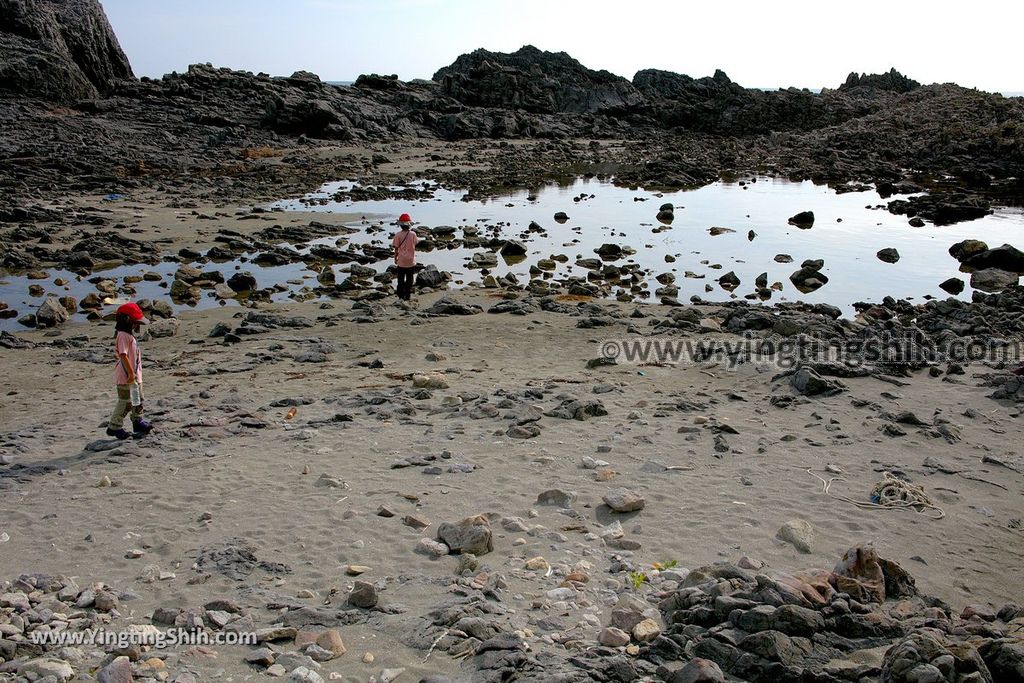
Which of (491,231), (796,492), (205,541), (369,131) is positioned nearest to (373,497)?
(205,541)

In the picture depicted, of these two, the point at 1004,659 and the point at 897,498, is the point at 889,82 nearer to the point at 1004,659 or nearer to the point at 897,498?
the point at 897,498

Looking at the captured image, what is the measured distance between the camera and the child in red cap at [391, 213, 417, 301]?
45.6 ft

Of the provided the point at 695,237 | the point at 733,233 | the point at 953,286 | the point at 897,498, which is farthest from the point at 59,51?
the point at 897,498

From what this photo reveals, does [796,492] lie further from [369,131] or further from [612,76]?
[612,76]

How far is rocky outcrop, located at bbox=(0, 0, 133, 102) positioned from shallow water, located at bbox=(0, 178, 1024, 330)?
18.8m

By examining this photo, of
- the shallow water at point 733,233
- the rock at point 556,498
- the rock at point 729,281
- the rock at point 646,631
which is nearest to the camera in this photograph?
the rock at point 646,631

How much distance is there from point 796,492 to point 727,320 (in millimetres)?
6244

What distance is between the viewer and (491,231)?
21.8m

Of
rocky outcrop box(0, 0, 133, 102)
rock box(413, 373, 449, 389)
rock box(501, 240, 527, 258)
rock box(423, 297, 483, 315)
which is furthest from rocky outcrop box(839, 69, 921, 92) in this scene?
rock box(413, 373, 449, 389)

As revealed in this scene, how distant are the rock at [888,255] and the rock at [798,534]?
1581 centimetres

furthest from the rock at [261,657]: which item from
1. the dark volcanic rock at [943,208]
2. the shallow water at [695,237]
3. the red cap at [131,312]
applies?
the dark volcanic rock at [943,208]

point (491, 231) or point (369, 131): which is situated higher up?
point (369, 131)

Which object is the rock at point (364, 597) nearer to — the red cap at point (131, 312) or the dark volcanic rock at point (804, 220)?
the red cap at point (131, 312)

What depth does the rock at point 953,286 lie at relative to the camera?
1666 cm
